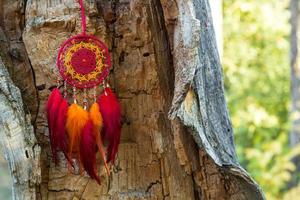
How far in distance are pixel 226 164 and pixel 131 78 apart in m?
0.30

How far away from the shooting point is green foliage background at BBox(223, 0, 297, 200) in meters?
4.25

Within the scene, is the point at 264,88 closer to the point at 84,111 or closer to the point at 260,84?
the point at 260,84

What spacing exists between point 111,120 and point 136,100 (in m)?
0.09

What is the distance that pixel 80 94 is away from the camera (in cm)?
131

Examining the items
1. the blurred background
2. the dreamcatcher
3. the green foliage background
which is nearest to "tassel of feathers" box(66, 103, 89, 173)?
the dreamcatcher

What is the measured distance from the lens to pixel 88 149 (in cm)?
129

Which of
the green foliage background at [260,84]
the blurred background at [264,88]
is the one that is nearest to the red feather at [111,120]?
the blurred background at [264,88]

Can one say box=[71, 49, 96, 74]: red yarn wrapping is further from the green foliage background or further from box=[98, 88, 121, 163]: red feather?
the green foliage background

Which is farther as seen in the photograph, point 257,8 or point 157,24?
point 257,8

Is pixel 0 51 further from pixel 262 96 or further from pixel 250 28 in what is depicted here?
pixel 262 96

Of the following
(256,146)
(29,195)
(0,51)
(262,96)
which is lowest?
(29,195)

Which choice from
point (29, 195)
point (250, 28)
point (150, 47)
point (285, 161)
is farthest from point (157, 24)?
point (250, 28)

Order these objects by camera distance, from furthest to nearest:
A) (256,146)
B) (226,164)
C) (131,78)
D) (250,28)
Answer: (256,146) < (250,28) < (131,78) < (226,164)

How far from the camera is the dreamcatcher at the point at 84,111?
127cm
